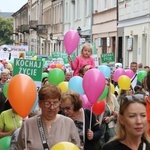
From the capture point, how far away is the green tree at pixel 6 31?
391 ft

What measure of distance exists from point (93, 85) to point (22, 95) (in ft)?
6.44

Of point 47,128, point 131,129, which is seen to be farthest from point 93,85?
point 131,129

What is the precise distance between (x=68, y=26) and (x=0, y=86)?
38180mm

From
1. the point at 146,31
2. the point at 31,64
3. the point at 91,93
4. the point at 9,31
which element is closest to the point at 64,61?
the point at 146,31

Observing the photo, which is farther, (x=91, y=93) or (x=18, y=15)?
(x=18, y=15)

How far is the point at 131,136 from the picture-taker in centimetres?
452

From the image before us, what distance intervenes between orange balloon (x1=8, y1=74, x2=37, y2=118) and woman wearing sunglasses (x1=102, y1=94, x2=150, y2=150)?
86.4 inches

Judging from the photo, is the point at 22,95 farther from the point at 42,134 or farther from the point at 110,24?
the point at 110,24

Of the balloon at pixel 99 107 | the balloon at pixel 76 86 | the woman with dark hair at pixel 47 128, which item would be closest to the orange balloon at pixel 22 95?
the woman with dark hair at pixel 47 128

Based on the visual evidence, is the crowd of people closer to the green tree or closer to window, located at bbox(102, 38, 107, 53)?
window, located at bbox(102, 38, 107, 53)

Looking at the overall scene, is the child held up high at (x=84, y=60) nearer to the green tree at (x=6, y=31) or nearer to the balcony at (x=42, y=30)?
the balcony at (x=42, y=30)

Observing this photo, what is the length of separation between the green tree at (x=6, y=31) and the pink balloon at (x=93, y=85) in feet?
360

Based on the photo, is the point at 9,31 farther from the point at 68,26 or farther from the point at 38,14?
the point at 68,26

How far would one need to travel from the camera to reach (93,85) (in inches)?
332
